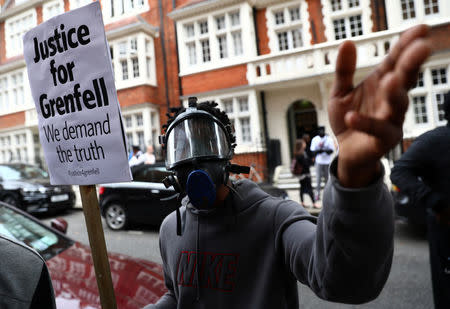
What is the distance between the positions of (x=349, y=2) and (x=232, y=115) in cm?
574

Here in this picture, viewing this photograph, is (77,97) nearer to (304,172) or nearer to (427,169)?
(427,169)

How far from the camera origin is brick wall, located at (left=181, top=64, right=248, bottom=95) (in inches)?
515

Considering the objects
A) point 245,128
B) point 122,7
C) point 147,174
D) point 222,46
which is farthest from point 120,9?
point 222,46

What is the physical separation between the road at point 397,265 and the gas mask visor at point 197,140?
2.31 m

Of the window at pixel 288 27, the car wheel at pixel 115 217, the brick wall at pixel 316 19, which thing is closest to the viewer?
the car wheel at pixel 115 217

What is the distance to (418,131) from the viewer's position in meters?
10.5

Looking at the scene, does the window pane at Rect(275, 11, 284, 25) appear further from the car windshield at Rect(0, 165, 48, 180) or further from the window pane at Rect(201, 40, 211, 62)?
the car windshield at Rect(0, 165, 48, 180)

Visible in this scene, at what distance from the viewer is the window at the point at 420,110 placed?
11.1m

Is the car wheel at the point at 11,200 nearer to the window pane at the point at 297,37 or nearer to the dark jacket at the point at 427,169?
the dark jacket at the point at 427,169

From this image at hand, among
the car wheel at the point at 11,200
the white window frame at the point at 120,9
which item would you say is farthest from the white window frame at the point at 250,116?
the white window frame at the point at 120,9

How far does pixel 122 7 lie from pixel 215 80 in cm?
1212

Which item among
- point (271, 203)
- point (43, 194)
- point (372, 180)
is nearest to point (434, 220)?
point (271, 203)

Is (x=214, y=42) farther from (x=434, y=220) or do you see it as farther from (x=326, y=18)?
(x=434, y=220)

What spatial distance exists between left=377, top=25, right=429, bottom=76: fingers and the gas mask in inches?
29.8
